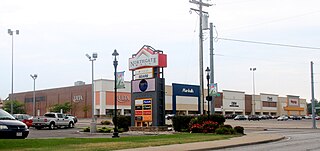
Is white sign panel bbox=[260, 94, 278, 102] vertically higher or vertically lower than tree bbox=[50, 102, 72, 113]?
higher

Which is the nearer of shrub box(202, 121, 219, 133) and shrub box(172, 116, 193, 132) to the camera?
shrub box(202, 121, 219, 133)

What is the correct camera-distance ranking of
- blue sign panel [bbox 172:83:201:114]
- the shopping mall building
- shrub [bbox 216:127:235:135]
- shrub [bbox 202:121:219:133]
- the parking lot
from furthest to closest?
the shopping mall building, blue sign panel [bbox 172:83:201:114], the parking lot, shrub [bbox 202:121:219:133], shrub [bbox 216:127:235:135]

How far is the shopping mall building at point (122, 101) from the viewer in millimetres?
95500

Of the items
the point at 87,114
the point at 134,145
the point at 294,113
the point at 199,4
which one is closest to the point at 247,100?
the point at 294,113

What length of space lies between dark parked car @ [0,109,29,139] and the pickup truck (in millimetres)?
22653

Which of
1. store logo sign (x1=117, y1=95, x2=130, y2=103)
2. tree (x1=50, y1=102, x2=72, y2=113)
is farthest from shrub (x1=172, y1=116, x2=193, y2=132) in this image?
tree (x1=50, y1=102, x2=72, y2=113)

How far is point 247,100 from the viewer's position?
426 feet

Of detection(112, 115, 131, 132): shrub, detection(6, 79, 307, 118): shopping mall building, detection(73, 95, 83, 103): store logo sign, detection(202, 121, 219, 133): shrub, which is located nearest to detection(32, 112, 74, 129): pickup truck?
detection(112, 115, 131, 132): shrub

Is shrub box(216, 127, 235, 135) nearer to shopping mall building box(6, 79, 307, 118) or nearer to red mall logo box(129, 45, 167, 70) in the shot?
red mall logo box(129, 45, 167, 70)

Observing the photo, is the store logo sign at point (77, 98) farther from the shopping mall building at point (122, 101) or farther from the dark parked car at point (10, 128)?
the dark parked car at point (10, 128)

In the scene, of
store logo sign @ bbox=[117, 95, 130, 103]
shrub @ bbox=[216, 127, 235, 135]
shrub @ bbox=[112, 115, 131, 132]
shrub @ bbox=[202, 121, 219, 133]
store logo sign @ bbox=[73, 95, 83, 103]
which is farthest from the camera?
store logo sign @ bbox=[73, 95, 83, 103]

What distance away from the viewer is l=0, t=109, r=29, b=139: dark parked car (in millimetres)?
17609

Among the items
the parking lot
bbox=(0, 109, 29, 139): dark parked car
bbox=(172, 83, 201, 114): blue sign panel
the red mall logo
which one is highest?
the red mall logo

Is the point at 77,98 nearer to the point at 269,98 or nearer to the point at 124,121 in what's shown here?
the point at 269,98
